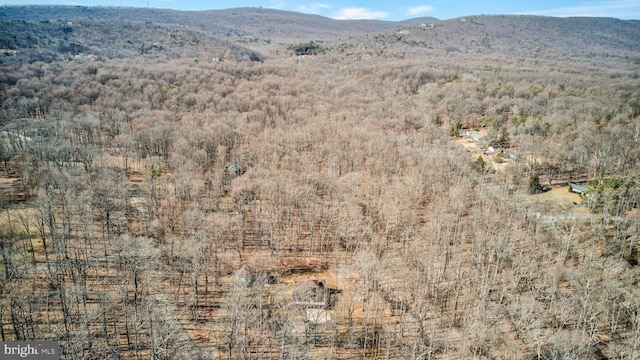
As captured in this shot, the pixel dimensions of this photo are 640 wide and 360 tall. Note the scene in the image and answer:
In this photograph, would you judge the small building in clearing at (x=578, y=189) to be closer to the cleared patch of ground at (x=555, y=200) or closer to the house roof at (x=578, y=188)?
the house roof at (x=578, y=188)

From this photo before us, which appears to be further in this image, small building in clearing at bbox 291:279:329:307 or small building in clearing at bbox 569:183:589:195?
small building in clearing at bbox 569:183:589:195

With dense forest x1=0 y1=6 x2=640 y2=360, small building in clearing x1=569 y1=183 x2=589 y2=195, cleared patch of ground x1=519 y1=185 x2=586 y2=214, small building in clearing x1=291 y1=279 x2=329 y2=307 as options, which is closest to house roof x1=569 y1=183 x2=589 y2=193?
small building in clearing x1=569 y1=183 x2=589 y2=195

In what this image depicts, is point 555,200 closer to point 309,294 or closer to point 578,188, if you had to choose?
point 578,188

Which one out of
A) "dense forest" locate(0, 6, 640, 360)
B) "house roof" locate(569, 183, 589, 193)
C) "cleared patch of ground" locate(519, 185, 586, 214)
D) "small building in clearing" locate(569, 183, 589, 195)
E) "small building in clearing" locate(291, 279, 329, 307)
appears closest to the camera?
"dense forest" locate(0, 6, 640, 360)

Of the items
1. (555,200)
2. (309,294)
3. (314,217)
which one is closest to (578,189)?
(555,200)

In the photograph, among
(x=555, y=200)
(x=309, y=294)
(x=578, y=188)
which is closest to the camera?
(x=309, y=294)

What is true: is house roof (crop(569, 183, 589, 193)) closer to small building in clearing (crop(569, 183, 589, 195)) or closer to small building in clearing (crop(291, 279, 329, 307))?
small building in clearing (crop(569, 183, 589, 195))

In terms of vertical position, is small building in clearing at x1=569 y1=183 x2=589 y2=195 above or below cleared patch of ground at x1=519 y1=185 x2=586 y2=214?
above

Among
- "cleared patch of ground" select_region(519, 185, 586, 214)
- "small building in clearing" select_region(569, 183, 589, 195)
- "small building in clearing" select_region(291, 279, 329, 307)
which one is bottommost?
"small building in clearing" select_region(291, 279, 329, 307)
